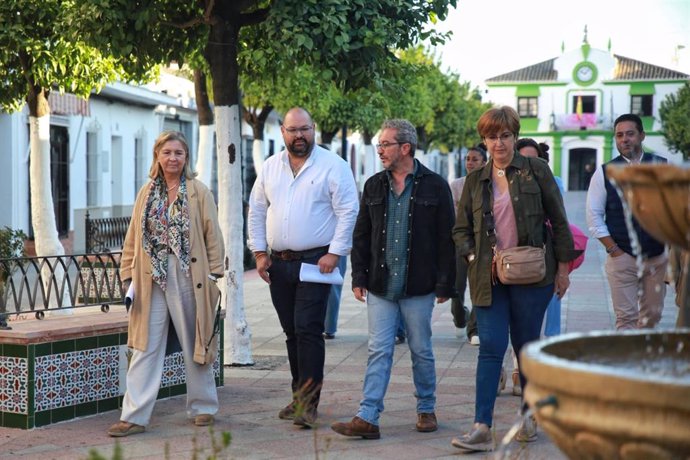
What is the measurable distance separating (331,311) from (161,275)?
4704mm

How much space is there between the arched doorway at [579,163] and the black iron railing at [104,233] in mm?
68212

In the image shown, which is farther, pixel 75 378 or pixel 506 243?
pixel 75 378

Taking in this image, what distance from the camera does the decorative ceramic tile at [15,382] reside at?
6.96 meters

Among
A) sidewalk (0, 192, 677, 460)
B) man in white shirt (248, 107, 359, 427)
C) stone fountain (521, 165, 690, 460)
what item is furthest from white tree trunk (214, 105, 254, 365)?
stone fountain (521, 165, 690, 460)

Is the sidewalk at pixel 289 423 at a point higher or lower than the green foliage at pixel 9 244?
lower

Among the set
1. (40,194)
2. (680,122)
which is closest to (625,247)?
(40,194)

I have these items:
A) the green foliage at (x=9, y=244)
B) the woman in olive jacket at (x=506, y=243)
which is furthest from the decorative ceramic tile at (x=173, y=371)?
the green foliage at (x=9, y=244)

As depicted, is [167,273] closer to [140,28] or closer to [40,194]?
[140,28]

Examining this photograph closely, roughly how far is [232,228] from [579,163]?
269ft

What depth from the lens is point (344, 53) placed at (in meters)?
8.88

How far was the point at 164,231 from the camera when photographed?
6.99m

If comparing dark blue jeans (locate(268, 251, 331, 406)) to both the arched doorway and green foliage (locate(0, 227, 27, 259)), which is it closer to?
green foliage (locate(0, 227, 27, 259))

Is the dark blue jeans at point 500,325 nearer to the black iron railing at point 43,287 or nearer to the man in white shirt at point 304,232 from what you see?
the man in white shirt at point 304,232

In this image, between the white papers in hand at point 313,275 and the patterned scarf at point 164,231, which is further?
the white papers in hand at point 313,275
